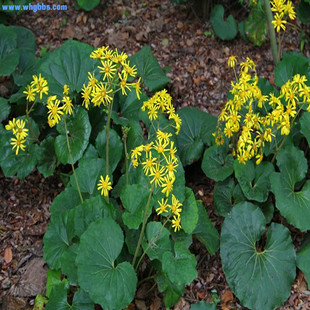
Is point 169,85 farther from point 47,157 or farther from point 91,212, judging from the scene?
point 91,212

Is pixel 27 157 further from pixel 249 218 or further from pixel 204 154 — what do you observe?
pixel 249 218

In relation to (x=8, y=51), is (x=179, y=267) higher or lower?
lower

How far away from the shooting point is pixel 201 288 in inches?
124

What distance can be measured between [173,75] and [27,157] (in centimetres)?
160

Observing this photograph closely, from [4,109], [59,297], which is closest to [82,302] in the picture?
[59,297]

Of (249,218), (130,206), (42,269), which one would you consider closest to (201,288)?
(249,218)

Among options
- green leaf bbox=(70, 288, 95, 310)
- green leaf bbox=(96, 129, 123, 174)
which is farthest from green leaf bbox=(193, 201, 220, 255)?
green leaf bbox=(70, 288, 95, 310)

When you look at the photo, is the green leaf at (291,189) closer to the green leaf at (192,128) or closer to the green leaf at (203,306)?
the green leaf at (192,128)

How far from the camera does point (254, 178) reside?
3.33 meters

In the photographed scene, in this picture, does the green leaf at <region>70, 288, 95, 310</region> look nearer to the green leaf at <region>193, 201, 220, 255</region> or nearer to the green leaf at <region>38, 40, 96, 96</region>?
the green leaf at <region>193, 201, 220, 255</region>

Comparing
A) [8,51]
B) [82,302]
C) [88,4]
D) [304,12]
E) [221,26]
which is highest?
[304,12]

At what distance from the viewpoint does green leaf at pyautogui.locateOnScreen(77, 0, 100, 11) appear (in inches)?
179

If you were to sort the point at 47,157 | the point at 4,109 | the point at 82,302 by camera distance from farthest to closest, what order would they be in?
the point at 4,109, the point at 47,157, the point at 82,302

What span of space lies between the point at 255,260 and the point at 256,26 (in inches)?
93.1
